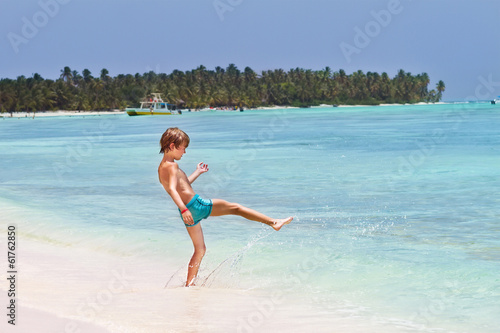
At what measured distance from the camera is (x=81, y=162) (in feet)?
91.8

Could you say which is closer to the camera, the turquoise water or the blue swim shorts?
the blue swim shorts

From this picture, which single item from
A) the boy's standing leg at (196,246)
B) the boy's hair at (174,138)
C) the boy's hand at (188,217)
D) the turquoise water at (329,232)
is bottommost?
the turquoise water at (329,232)

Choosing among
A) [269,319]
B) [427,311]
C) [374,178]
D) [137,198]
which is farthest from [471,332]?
[374,178]

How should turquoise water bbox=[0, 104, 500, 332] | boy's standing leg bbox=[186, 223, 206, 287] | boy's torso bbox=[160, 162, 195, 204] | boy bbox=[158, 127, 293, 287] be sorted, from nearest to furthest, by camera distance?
boy bbox=[158, 127, 293, 287] < boy's torso bbox=[160, 162, 195, 204] < boy's standing leg bbox=[186, 223, 206, 287] < turquoise water bbox=[0, 104, 500, 332]

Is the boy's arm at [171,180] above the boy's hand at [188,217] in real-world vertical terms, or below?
above

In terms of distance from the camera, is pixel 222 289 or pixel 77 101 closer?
pixel 222 289

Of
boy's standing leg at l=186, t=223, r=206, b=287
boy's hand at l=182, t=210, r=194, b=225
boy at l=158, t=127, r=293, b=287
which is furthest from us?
boy's standing leg at l=186, t=223, r=206, b=287

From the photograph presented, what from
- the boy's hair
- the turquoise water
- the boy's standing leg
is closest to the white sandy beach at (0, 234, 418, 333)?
the boy's standing leg

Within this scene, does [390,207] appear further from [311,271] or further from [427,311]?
[427,311]

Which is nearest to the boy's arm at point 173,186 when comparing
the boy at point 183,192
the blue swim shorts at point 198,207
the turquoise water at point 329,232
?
the boy at point 183,192

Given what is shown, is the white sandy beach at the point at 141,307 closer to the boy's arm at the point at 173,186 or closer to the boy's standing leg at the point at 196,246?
the boy's standing leg at the point at 196,246

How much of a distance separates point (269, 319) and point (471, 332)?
182 centimetres

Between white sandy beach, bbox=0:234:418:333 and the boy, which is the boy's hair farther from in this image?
white sandy beach, bbox=0:234:418:333

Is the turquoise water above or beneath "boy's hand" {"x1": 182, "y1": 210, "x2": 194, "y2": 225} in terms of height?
beneath
